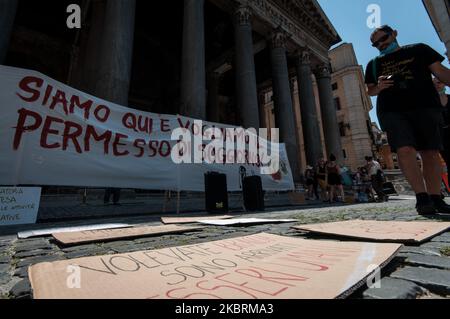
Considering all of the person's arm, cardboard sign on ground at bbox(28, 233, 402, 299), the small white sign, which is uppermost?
the person's arm

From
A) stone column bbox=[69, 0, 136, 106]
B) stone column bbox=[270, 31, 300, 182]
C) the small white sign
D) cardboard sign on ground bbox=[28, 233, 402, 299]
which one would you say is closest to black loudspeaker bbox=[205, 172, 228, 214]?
the small white sign

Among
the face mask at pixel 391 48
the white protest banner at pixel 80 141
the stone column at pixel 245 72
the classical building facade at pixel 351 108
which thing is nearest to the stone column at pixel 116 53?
the white protest banner at pixel 80 141

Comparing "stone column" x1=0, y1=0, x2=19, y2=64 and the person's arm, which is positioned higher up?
"stone column" x1=0, y1=0, x2=19, y2=64

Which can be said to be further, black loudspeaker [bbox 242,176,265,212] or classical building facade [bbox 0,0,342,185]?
classical building facade [bbox 0,0,342,185]

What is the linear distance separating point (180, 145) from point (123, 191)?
2673 millimetres

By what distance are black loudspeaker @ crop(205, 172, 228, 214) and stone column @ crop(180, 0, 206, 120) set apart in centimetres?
431

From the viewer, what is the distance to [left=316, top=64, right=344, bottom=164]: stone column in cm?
1870

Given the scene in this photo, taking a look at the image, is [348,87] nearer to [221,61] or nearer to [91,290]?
[221,61]

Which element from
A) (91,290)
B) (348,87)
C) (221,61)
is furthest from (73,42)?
(348,87)

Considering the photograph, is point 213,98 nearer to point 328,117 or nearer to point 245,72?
point 245,72

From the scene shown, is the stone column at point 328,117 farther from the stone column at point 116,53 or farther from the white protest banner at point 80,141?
the stone column at point 116,53

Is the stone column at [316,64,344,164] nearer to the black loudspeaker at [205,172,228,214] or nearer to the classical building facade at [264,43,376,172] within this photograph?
the classical building facade at [264,43,376,172]

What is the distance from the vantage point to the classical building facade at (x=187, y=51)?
349 inches
